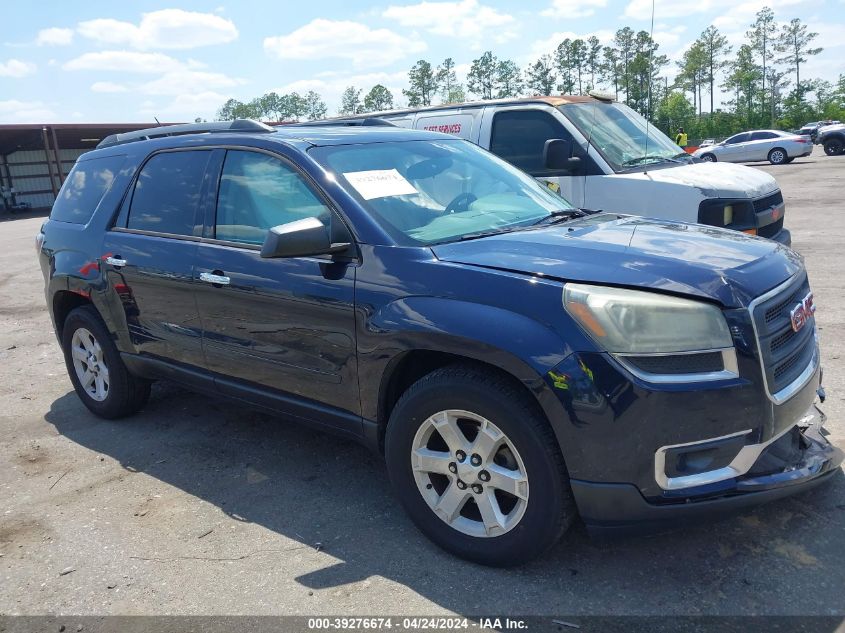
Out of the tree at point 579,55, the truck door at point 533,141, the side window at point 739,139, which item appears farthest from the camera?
the tree at point 579,55

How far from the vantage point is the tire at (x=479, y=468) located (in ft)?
9.19

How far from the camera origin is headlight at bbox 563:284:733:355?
263 centimetres

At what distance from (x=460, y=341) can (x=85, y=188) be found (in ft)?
11.5

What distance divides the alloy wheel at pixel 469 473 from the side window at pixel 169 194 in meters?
1.91

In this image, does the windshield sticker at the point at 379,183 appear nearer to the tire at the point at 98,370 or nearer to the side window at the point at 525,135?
the tire at the point at 98,370

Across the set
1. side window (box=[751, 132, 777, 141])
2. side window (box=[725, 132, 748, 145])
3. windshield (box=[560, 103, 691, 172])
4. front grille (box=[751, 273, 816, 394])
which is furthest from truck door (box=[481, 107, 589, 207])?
side window (box=[725, 132, 748, 145])

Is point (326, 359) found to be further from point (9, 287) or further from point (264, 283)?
point (9, 287)

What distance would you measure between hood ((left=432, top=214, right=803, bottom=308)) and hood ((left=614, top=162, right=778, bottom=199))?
3.08 metres

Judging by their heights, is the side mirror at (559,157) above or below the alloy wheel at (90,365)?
above

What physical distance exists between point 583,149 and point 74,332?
4.64m

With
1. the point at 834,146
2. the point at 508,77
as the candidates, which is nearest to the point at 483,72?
the point at 508,77

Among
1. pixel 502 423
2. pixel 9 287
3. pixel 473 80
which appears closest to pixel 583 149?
pixel 502 423

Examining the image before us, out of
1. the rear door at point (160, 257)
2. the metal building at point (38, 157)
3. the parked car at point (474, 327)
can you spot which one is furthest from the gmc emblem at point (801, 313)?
the metal building at point (38, 157)

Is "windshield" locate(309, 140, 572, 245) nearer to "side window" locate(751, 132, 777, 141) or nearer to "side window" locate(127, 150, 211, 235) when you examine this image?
"side window" locate(127, 150, 211, 235)
